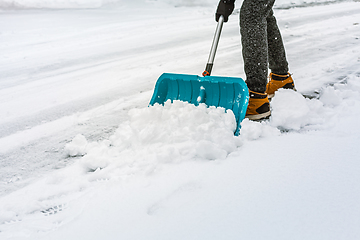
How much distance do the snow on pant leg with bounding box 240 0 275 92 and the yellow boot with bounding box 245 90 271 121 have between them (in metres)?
0.06

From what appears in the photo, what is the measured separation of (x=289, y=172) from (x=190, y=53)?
10.6 ft

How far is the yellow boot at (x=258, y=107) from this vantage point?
5.87 feet

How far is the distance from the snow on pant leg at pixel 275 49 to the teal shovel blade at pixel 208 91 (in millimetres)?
801

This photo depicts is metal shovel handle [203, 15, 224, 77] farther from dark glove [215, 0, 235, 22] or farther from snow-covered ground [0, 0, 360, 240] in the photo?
snow-covered ground [0, 0, 360, 240]

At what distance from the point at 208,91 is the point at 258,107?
337 millimetres

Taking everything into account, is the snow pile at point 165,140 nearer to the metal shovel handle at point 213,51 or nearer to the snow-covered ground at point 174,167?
the snow-covered ground at point 174,167

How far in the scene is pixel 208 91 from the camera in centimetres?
182

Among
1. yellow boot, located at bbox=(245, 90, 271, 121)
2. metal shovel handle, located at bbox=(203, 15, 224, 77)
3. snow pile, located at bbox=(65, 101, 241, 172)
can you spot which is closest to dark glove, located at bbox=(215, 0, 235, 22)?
metal shovel handle, located at bbox=(203, 15, 224, 77)

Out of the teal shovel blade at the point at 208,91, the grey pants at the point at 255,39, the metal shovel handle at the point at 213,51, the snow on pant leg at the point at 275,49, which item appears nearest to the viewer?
the teal shovel blade at the point at 208,91

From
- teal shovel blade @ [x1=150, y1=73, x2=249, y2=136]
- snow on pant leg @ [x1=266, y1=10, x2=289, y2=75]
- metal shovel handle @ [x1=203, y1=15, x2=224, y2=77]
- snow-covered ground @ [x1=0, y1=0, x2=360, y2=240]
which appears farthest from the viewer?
snow on pant leg @ [x1=266, y1=10, x2=289, y2=75]

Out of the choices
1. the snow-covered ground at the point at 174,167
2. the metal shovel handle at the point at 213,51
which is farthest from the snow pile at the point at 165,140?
the metal shovel handle at the point at 213,51

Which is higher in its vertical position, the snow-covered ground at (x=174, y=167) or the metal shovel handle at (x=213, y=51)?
the metal shovel handle at (x=213, y=51)

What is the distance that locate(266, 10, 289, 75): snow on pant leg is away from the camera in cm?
224

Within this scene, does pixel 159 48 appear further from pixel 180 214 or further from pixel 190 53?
pixel 180 214
